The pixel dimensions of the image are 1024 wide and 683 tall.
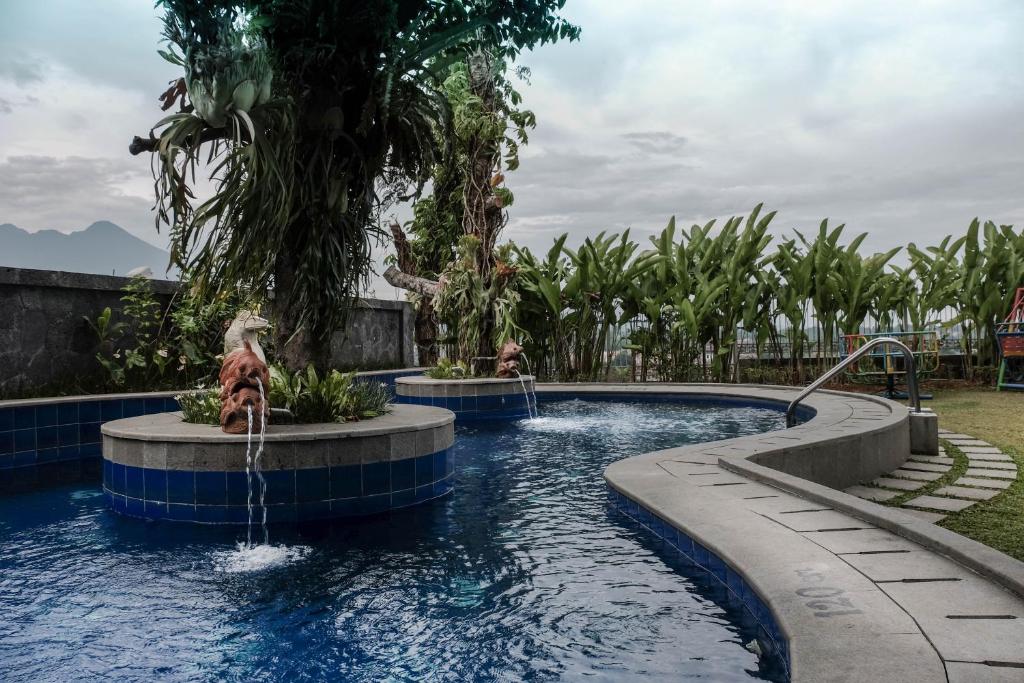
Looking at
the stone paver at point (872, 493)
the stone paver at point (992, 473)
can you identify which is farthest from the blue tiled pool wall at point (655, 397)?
the stone paver at point (872, 493)

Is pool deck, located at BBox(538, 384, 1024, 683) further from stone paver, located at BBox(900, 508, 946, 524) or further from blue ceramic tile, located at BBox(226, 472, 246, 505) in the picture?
blue ceramic tile, located at BBox(226, 472, 246, 505)

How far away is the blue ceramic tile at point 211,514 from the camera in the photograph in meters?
4.34

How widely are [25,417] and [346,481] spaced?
3.89 m

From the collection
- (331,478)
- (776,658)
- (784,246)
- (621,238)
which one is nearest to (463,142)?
(621,238)

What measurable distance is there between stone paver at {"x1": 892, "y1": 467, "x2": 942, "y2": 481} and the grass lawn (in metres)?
0.49

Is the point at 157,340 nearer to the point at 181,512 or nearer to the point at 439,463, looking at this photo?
the point at 181,512

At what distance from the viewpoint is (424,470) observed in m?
4.89

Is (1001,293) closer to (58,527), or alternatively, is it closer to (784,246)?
(784,246)

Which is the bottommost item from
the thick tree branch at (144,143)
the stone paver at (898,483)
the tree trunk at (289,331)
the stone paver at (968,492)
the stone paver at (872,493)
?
the stone paver at (872,493)

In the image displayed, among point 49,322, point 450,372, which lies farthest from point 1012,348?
point 49,322

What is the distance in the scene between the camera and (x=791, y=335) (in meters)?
12.2

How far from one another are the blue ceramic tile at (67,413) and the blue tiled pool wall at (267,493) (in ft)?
8.47

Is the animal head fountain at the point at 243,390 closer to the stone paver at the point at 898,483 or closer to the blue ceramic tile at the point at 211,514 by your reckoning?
the blue ceramic tile at the point at 211,514

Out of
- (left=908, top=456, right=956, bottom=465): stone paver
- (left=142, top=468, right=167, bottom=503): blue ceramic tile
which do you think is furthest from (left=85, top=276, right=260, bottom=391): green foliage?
(left=908, top=456, right=956, bottom=465): stone paver
